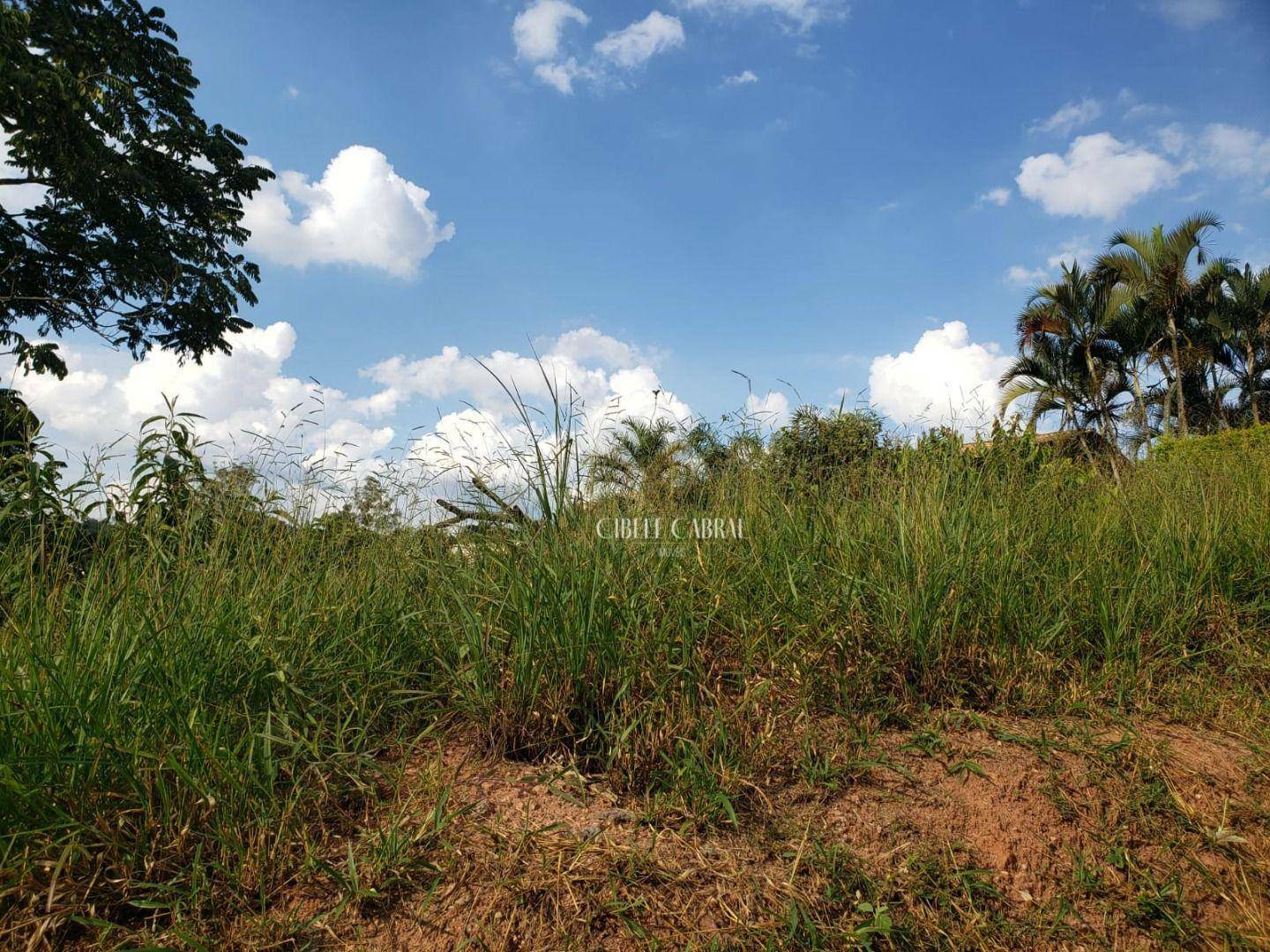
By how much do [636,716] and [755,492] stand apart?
1.49m

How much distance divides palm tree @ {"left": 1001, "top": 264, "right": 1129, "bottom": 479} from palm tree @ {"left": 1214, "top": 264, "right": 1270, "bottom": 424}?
370cm

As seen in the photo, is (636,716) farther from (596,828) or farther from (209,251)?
(209,251)

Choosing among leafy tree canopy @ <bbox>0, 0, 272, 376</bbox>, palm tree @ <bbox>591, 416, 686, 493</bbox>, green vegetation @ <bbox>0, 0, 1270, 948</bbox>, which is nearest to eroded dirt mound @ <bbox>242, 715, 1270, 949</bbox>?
green vegetation @ <bbox>0, 0, 1270, 948</bbox>

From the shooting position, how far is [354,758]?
2.08 metres

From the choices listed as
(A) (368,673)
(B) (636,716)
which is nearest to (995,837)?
(B) (636,716)

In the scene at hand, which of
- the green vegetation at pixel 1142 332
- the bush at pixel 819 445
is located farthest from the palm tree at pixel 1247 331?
the bush at pixel 819 445

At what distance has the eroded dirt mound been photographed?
166cm

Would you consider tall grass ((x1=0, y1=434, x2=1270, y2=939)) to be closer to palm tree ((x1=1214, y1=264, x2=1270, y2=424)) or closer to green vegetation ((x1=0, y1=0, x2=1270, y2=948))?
green vegetation ((x1=0, y1=0, x2=1270, y2=948))

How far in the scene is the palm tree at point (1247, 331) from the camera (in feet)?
79.0

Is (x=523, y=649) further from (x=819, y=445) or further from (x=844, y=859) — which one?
(x=819, y=445)

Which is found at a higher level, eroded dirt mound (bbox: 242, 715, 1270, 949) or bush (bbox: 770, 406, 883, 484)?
bush (bbox: 770, 406, 883, 484)

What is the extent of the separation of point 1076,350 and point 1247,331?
583 cm

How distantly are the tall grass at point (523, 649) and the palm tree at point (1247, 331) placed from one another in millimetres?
27404

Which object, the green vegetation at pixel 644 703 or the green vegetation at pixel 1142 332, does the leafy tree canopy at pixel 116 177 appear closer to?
the green vegetation at pixel 644 703
